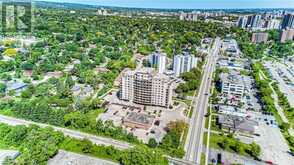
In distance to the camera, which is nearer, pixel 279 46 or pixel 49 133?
pixel 49 133

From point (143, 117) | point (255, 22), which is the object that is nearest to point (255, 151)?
point (143, 117)

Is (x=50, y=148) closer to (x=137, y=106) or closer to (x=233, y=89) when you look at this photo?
(x=137, y=106)

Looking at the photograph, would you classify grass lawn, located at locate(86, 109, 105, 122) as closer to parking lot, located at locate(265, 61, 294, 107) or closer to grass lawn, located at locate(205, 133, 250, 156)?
grass lawn, located at locate(205, 133, 250, 156)

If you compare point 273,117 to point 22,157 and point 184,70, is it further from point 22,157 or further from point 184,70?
point 22,157

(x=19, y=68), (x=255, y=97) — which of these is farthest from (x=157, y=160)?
(x=19, y=68)

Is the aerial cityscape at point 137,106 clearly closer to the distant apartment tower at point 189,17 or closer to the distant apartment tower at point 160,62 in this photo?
the distant apartment tower at point 160,62

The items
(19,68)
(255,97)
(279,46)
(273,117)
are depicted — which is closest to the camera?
(273,117)
